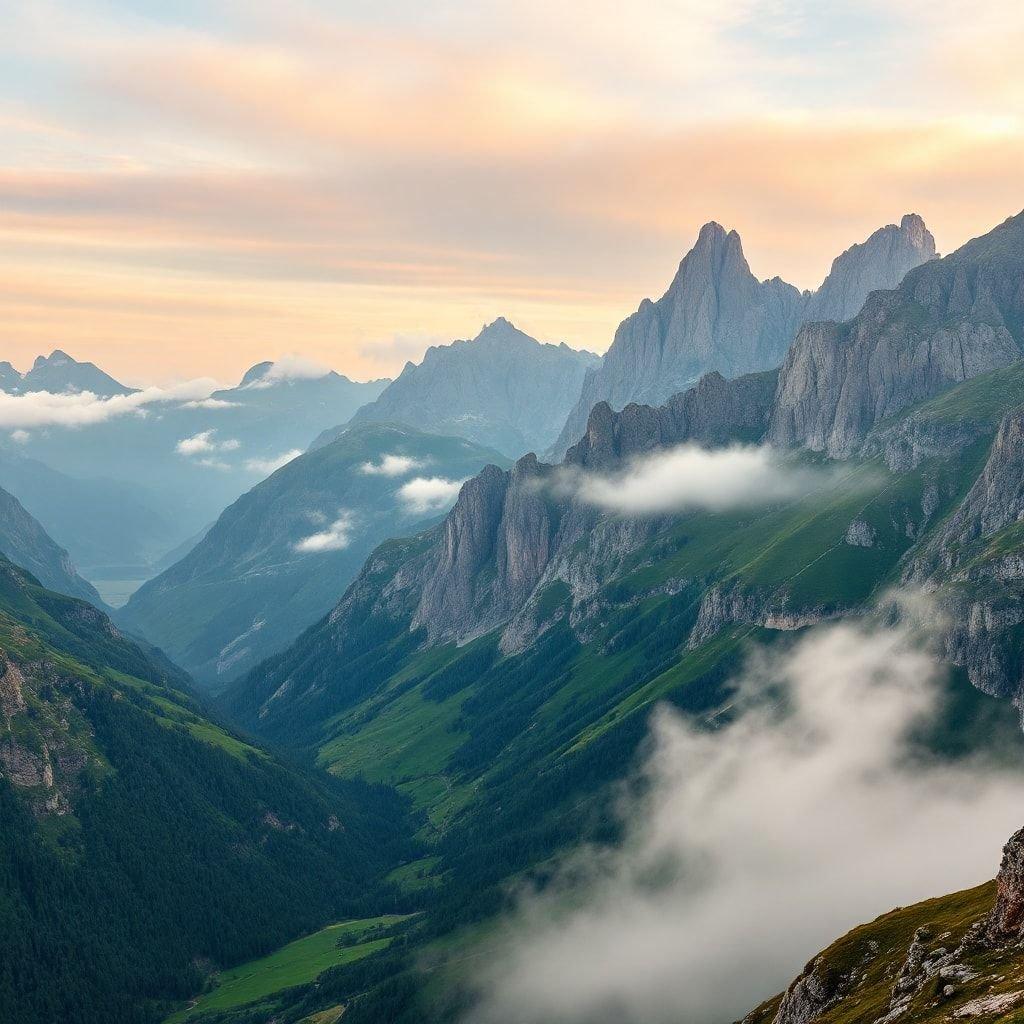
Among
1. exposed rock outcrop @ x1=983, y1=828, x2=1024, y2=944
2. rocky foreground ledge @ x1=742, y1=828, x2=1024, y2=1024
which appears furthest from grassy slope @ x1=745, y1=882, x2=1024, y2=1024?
exposed rock outcrop @ x1=983, y1=828, x2=1024, y2=944

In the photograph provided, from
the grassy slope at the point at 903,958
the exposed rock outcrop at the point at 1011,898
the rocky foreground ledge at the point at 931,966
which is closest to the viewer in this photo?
the rocky foreground ledge at the point at 931,966

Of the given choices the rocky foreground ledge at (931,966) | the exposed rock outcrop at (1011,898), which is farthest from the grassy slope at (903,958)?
the exposed rock outcrop at (1011,898)

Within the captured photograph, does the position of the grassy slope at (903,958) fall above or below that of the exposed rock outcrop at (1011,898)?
below

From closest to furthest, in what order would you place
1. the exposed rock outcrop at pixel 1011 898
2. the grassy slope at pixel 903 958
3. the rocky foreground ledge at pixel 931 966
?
the rocky foreground ledge at pixel 931 966
the grassy slope at pixel 903 958
the exposed rock outcrop at pixel 1011 898

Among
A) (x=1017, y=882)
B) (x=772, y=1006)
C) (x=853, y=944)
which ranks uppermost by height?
(x=1017, y=882)

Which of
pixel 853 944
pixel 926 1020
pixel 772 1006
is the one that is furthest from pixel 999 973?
pixel 772 1006

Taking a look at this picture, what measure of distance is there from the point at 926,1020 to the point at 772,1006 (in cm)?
6551

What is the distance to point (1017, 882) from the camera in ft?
338

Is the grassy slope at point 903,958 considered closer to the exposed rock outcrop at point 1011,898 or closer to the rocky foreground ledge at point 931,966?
the rocky foreground ledge at point 931,966

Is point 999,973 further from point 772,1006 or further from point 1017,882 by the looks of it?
point 772,1006

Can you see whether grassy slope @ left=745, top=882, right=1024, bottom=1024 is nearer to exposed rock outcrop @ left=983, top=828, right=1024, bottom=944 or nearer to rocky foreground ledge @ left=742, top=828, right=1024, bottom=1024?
rocky foreground ledge @ left=742, top=828, right=1024, bottom=1024

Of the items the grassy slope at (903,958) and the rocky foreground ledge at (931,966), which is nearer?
the rocky foreground ledge at (931,966)

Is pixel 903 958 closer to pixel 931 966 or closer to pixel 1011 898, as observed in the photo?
pixel 931 966

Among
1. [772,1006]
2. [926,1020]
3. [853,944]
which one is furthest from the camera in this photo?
[772,1006]
